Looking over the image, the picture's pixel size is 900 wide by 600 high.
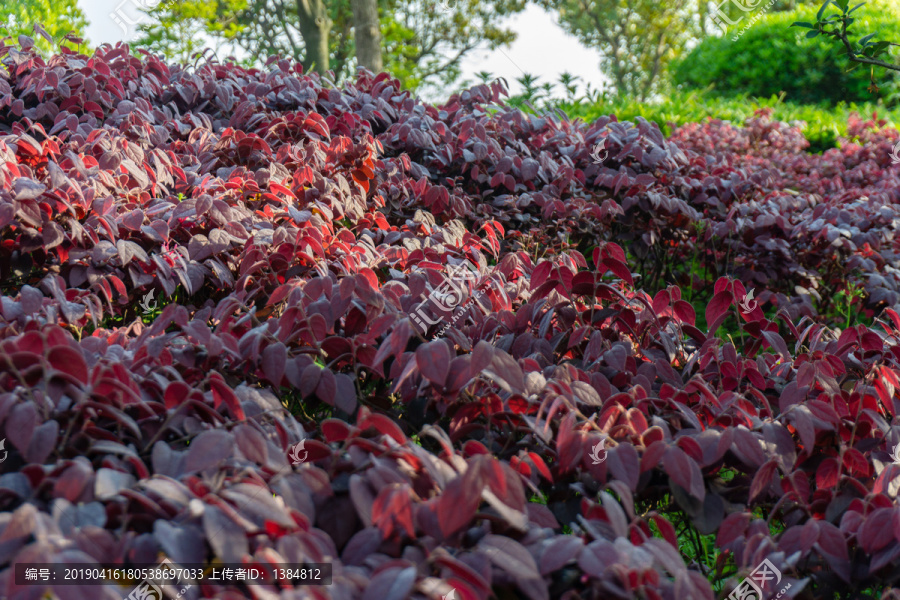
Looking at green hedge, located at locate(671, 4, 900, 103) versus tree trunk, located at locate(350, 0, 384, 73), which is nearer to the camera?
tree trunk, located at locate(350, 0, 384, 73)

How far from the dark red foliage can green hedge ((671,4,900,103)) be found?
9531mm

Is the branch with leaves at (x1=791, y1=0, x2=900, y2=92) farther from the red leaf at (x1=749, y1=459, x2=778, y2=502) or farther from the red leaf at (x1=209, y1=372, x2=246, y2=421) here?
the red leaf at (x1=209, y1=372, x2=246, y2=421)

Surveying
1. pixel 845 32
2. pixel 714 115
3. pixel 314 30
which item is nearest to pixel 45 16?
pixel 314 30

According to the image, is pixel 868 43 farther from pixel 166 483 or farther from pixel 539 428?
pixel 166 483

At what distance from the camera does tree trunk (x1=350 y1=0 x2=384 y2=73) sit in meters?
10.9

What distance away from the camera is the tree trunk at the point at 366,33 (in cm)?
1087

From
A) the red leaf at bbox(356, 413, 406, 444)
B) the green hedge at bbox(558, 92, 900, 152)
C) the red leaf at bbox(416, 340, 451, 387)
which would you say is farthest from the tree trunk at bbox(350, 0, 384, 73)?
the red leaf at bbox(356, 413, 406, 444)

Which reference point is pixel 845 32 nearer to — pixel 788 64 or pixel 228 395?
pixel 228 395

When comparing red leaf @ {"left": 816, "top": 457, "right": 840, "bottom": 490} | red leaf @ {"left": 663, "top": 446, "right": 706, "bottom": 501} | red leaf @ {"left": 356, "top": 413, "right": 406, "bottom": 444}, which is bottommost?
red leaf @ {"left": 816, "top": 457, "right": 840, "bottom": 490}

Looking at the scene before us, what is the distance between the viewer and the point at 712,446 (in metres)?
1.38

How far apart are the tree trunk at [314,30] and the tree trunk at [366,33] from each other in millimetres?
1380

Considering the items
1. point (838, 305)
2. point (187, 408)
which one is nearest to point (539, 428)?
point (187, 408)

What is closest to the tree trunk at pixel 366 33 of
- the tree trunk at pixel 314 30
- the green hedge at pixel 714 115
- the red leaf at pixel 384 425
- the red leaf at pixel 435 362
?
the tree trunk at pixel 314 30

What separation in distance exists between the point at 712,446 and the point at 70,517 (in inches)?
45.8
